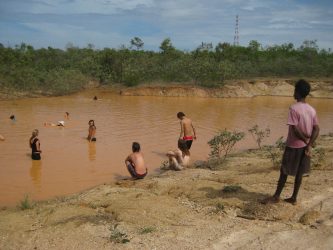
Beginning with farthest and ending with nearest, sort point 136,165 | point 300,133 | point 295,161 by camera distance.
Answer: point 136,165 < point 295,161 < point 300,133

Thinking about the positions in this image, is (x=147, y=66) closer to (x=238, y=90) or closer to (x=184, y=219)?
(x=238, y=90)

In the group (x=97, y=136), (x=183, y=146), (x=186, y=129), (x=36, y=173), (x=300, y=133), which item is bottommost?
(x=36, y=173)

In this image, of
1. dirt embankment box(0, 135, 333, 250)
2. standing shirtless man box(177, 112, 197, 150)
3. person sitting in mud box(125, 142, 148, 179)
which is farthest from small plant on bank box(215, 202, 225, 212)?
standing shirtless man box(177, 112, 197, 150)

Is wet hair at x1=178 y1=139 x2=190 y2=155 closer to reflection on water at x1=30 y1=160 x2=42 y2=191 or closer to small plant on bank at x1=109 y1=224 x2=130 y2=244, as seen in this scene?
reflection on water at x1=30 y1=160 x2=42 y2=191

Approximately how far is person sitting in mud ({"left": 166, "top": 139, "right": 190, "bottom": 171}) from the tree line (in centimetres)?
2428

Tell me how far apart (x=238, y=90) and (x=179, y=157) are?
93.4ft

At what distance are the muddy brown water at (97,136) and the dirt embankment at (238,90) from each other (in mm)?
6190

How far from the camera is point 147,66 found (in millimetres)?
40906

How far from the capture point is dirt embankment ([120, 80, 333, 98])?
35469 millimetres

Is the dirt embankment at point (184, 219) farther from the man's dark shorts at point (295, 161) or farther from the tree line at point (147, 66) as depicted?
the tree line at point (147, 66)

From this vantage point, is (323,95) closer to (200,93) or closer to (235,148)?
(200,93)

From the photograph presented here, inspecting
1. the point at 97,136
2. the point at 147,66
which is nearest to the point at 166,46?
the point at 147,66

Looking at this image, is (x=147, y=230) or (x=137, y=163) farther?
(x=137, y=163)

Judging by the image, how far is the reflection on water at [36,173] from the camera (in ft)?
31.6
